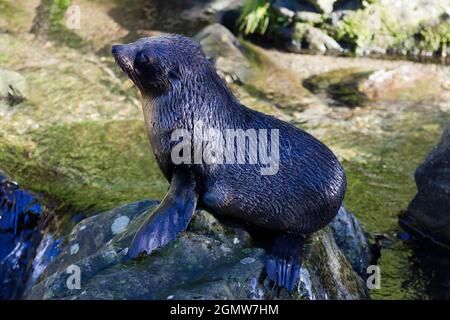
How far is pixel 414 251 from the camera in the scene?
6812 millimetres

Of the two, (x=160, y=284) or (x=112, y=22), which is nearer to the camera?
(x=160, y=284)

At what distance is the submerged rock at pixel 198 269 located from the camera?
4184mm

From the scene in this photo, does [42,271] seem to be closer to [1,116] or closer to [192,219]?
[192,219]

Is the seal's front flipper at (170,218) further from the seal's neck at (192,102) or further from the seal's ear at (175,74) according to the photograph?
the seal's ear at (175,74)

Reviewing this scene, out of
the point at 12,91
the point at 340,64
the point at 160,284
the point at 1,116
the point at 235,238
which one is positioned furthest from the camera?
the point at 340,64

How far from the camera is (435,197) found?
6812 mm

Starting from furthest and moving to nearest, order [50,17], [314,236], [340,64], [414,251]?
[50,17] → [340,64] → [414,251] → [314,236]

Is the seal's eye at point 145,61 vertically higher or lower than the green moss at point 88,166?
higher

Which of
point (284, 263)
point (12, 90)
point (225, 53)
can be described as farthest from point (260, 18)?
point (284, 263)

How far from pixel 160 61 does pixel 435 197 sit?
347 centimetres

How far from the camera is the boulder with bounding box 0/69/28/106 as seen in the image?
971cm

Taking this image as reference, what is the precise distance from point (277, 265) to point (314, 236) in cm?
70

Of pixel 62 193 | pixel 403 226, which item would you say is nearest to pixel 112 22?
pixel 62 193

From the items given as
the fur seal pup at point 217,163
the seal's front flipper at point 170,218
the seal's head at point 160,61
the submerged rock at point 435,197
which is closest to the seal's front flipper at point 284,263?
the fur seal pup at point 217,163
